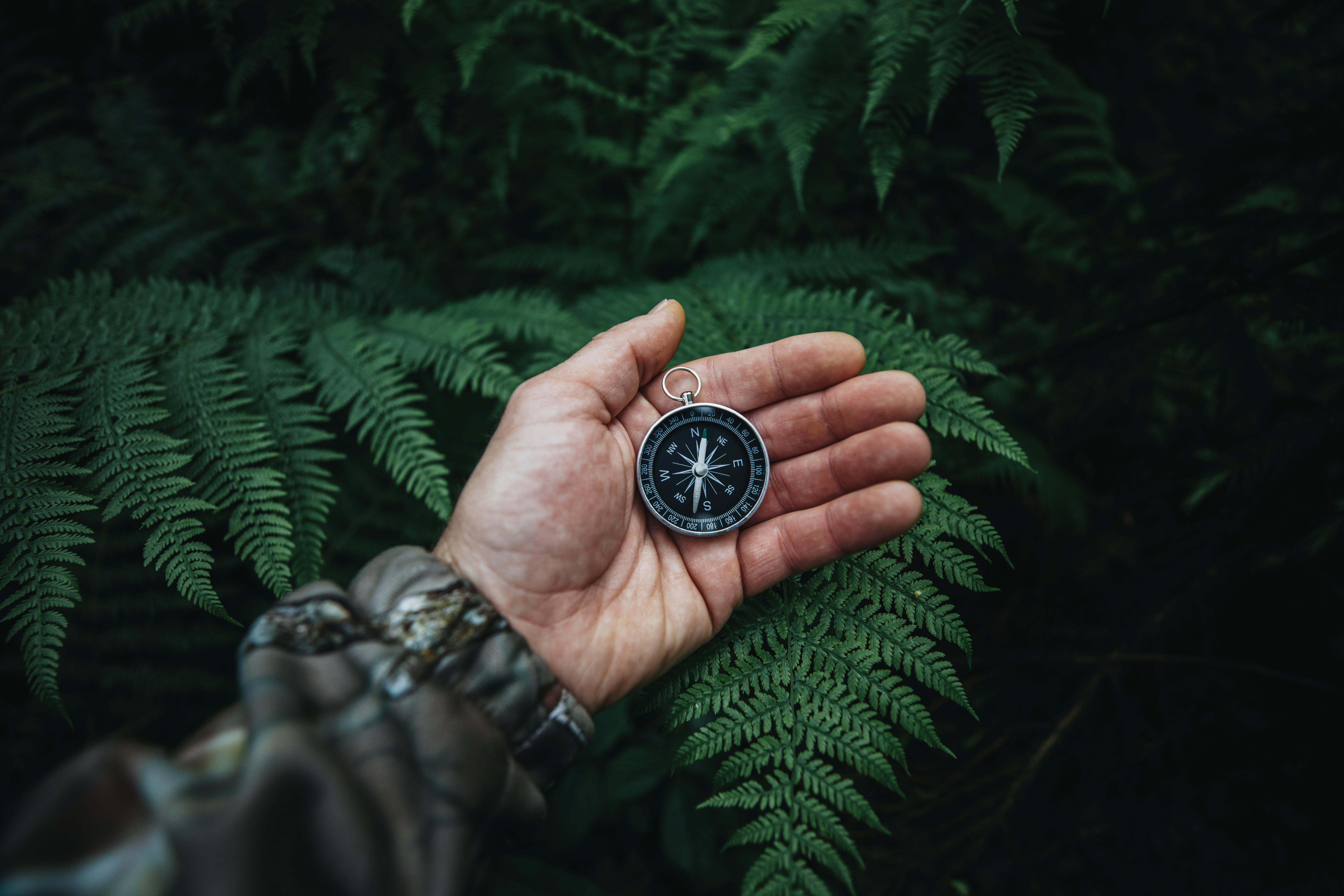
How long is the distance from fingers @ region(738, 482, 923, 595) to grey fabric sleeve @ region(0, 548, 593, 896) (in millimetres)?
845

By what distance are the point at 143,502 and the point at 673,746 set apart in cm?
244

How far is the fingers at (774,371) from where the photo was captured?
90.7 inches

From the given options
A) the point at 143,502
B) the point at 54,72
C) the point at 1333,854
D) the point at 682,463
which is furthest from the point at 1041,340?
the point at 54,72

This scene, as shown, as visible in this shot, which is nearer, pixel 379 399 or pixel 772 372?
pixel 772 372

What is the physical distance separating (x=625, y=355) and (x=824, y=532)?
1.00 meters

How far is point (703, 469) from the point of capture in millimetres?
2449

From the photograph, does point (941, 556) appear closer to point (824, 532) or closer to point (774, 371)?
point (824, 532)

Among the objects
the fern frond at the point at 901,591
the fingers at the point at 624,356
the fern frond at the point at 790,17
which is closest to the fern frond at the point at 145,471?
the fingers at the point at 624,356

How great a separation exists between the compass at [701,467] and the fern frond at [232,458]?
1.37 metres

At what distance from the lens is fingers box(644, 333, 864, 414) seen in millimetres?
2303

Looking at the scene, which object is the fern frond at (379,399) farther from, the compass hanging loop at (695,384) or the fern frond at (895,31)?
the fern frond at (895,31)

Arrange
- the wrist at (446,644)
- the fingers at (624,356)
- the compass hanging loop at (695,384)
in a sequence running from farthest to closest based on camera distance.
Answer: the compass hanging loop at (695,384)
the fingers at (624,356)
the wrist at (446,644)

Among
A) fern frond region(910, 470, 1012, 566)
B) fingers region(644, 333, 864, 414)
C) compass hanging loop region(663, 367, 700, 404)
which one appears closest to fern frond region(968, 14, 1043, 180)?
fingers region(644, 333, 864, 414)

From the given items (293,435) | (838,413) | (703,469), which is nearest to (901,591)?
(838,413)
